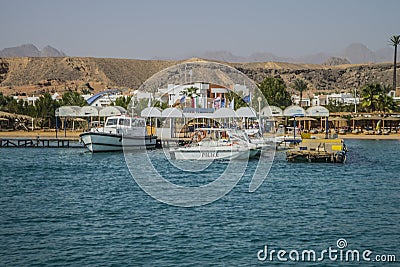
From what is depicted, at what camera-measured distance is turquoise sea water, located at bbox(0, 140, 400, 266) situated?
2048cm

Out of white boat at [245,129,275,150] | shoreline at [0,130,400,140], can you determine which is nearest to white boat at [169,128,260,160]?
white boat at [245,129,275,150]

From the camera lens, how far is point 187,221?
25.8 metres

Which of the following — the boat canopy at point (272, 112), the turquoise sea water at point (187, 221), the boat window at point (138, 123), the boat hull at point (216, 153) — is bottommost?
the turquoise sea water at point (187, 221)

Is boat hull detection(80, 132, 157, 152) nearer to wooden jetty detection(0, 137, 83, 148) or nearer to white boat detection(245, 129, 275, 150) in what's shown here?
wooden jetty detection(0, 137, 83, 148)

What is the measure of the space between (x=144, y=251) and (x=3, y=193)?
15.9 meters

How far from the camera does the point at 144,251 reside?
68.3 feet

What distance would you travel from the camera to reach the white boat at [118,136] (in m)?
59.4

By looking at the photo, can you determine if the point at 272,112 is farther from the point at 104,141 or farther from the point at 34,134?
the point at 104,141

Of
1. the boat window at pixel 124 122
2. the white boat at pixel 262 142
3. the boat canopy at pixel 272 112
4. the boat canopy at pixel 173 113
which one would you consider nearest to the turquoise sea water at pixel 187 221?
the white boat at pixel 262 142

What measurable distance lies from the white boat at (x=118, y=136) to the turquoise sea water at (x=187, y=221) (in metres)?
15.8

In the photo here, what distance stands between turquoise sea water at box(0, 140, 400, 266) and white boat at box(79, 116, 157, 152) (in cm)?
1579

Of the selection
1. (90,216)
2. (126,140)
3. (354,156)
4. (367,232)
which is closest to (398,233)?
(367,232)

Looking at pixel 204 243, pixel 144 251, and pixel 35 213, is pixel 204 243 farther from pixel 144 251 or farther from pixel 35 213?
pixel 35 213

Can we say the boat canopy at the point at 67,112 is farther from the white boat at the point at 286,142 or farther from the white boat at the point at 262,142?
the white boat at the point at 286,142
